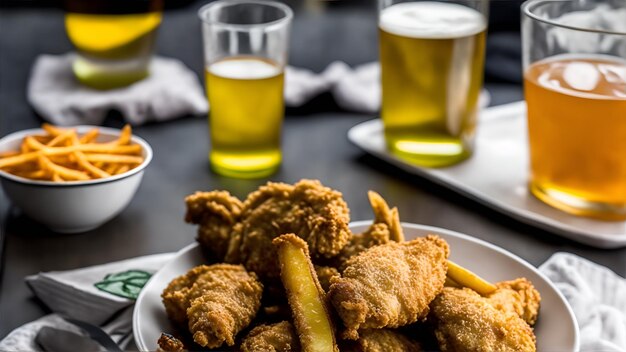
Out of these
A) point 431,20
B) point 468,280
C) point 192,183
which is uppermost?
point 431,20

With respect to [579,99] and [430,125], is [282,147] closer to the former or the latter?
[430,125]

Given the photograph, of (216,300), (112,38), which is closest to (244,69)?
(112,38)

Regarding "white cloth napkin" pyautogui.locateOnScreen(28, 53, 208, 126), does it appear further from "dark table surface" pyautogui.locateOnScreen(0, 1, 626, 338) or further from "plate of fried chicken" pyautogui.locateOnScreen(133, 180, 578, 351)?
"plate of fried chicken" pyautogui.locateOnScreen(133, 180, 578, 351)

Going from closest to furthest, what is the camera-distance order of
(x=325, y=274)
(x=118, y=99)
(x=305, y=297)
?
(x=305, y=297) → (x=325, y=274) → (x=118, y=99)

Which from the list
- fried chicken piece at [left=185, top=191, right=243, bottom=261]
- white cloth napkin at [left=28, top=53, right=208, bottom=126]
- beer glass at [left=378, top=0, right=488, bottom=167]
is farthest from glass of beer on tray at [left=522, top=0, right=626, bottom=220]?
white cloth napkin at [left=28, top=53, right=208, bottom=126]

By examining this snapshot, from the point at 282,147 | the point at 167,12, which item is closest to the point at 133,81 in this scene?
the point at 282,147

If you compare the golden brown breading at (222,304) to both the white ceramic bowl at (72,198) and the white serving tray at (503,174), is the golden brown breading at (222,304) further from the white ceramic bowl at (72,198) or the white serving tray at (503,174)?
the white serving tray at (503,174)

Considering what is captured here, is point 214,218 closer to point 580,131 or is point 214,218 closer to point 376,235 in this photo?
point 376,235

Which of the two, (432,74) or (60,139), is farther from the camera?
(432,74)
